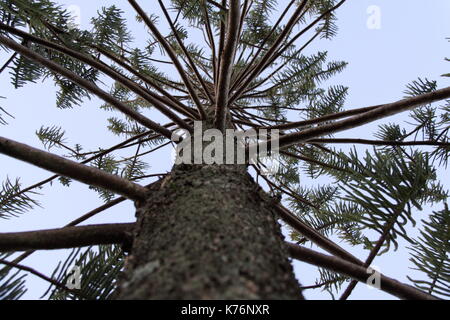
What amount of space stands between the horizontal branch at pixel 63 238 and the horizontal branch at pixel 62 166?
117 mm

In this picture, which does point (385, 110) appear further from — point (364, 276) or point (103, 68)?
point (103, 68)

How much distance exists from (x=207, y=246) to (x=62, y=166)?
47 centimetres

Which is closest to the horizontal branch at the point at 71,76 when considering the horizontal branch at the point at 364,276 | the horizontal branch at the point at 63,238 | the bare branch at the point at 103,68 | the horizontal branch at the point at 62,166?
the bare branch at the point at 103,68

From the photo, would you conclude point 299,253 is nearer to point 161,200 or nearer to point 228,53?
point 161,200

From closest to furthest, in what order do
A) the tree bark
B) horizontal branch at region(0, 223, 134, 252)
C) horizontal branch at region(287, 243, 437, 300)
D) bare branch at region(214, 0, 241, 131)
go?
the tree bark < horizontal branch at region(0, 223, 134, 252) < horizontal branch at region(287, 243, 437, 300) < bare branch at region(214, 0, 241, 131)

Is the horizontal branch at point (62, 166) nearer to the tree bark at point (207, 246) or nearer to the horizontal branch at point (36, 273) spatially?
the tree bark at point (207, 246)

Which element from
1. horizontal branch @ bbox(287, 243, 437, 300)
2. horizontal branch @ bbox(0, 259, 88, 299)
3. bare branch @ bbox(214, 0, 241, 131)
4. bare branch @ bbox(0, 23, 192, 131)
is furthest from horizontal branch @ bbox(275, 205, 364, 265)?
horizontal branch @ bbox(0, 259, 88, 299)

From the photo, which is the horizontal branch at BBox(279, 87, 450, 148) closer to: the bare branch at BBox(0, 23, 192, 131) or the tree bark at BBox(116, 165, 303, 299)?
the tree bark at BBox(116, 165, 303, 299)

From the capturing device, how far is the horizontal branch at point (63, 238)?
29.7 inches

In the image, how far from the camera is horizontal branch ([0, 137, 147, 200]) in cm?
80

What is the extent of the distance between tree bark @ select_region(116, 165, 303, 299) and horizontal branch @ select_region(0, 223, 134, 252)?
0.08 m

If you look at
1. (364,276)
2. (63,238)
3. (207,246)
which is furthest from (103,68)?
(364,276)

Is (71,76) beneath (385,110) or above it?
above

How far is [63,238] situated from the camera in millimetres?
770
